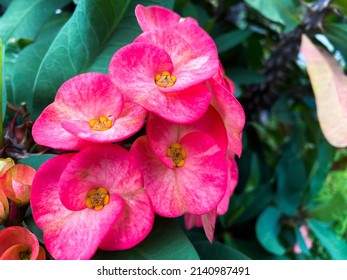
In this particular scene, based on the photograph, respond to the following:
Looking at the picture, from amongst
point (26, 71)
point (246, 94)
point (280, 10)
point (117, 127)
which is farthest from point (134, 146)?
point (246, 94)

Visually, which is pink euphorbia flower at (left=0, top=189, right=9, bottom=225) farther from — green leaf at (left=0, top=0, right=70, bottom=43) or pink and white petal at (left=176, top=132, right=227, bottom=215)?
green leaf at (left=0, top=0, right=70, bottom=43)

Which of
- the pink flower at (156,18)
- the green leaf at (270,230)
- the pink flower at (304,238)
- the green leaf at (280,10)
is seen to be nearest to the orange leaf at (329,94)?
the green leaf at (280,10)

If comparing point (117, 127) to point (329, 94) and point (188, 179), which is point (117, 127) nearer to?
point (188, 179)

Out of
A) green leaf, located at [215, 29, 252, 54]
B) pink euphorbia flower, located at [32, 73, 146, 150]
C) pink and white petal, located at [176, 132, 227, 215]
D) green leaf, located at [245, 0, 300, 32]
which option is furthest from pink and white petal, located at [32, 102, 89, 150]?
green leaf, located at [215, 29, 252, 54]

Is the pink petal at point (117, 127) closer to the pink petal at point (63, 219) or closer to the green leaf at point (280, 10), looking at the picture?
the pink petal at point (63, 219)
